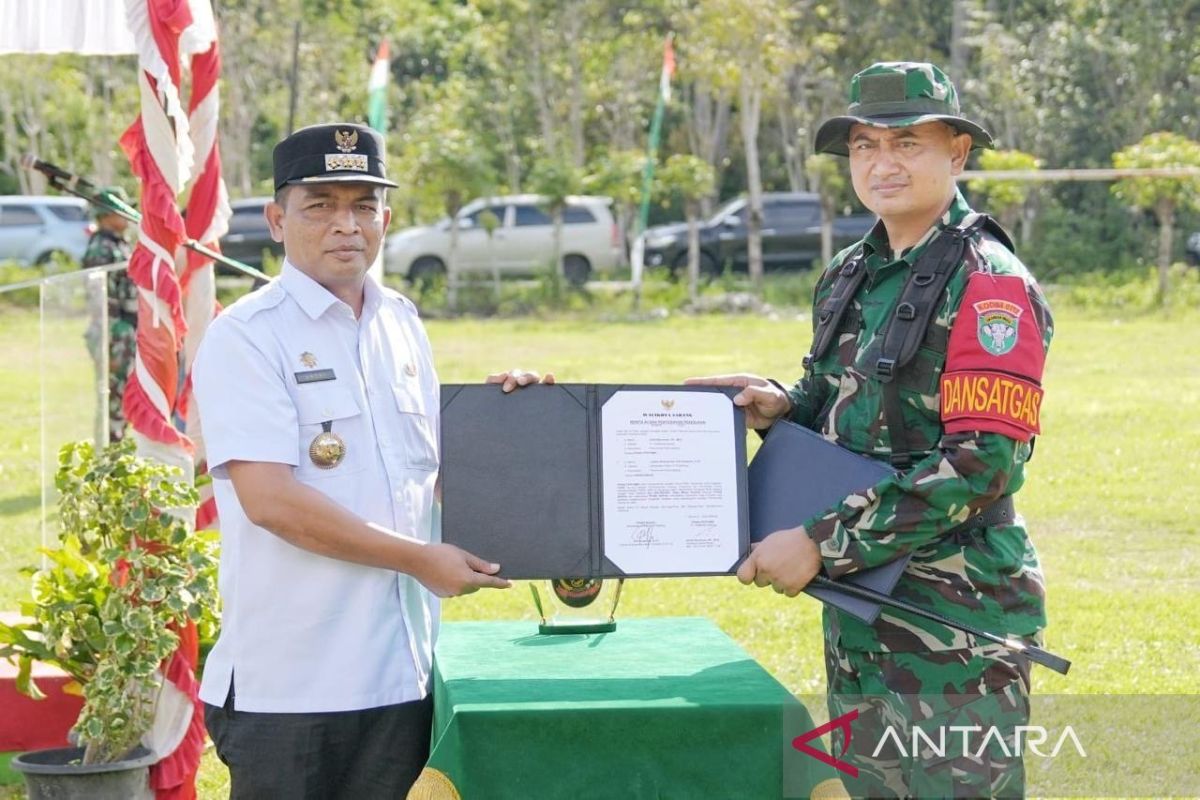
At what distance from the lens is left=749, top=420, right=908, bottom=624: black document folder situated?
3.11 meters

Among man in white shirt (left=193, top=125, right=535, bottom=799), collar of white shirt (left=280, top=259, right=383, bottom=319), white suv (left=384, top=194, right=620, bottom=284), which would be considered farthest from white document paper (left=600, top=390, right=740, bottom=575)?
white suv (left=384, top=194, right=620, bottom=284)

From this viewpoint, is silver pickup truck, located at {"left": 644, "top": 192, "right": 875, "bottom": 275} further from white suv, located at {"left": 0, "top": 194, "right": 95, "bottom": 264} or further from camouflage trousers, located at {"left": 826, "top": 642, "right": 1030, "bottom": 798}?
camouflage trousers, located at {"left": 826, "top": 642, "right": 1030, "bottom": 798}

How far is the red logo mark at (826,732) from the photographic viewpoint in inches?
121

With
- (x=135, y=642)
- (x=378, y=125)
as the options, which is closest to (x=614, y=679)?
(x=135, y=642)

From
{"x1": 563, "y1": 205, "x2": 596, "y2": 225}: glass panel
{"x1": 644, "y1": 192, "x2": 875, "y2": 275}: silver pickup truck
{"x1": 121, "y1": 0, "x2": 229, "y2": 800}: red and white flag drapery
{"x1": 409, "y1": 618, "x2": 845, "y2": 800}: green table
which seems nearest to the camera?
{"x1": 409, "y1": 618, "x2": 845, "y2": 800}: green table

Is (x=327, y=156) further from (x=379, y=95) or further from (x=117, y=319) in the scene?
(x=117, y=319)

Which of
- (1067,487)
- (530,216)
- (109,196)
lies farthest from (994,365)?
(530,216)

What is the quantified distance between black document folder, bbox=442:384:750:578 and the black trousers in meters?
0.42

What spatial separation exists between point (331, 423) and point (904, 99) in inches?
52.9

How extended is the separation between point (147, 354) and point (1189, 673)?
14.8ft

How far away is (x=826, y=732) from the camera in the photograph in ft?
10.4

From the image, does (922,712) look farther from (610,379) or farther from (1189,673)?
(610,379)

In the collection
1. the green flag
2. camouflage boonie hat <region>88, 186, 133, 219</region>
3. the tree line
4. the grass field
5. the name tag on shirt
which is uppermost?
the tree line

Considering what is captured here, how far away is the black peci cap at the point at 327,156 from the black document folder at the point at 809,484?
1008 millimetres
